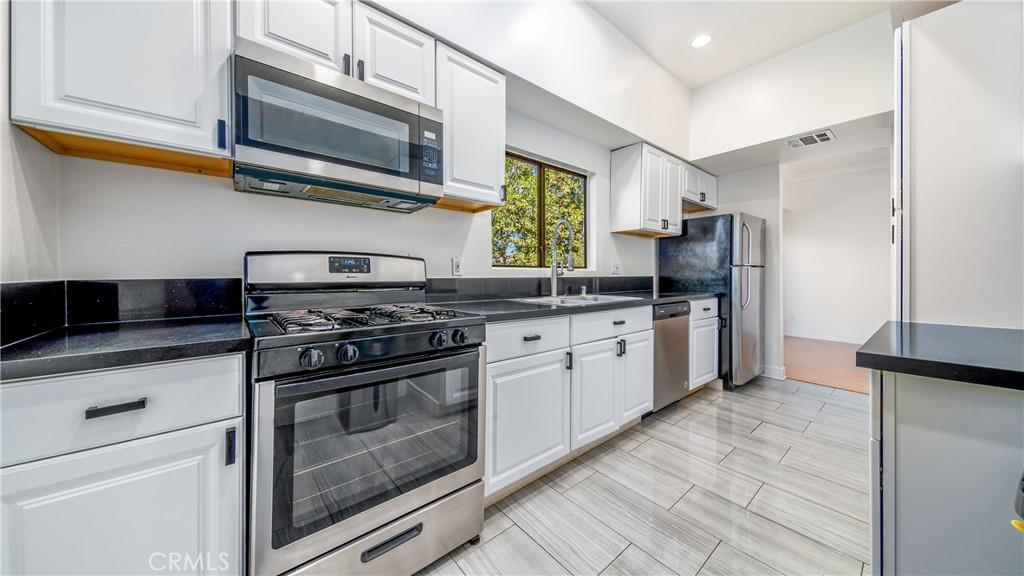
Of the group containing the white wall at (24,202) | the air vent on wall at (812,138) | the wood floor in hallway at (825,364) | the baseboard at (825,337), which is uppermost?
the air vent on wall at (812,138)

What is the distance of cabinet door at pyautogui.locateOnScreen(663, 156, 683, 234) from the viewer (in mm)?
3334

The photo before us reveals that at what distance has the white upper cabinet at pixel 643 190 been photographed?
3.08 m

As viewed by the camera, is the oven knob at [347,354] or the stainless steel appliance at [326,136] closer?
the oven knob at [347,354]

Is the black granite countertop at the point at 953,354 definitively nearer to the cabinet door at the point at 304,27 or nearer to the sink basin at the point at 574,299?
the sink basin at the point at 574,299

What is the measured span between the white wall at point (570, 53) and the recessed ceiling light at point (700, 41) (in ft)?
1.02

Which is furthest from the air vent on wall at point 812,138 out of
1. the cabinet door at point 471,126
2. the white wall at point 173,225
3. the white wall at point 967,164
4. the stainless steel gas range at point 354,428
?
the stainless steel gas range at point 354,428

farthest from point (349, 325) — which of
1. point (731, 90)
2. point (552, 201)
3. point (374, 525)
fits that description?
point (731, 90)

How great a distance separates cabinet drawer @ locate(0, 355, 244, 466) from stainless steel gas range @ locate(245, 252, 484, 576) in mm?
95

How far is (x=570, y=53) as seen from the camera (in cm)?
226

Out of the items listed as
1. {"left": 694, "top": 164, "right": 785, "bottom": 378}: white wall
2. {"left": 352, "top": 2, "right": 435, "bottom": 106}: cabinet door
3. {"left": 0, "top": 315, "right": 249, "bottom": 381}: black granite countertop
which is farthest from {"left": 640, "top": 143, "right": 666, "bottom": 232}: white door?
{"left": 0, "top": 315, "right": 249, "bottom": 381}: black granite countertop

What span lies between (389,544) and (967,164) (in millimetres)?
2294

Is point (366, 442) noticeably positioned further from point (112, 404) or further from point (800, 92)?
point (800, 92)

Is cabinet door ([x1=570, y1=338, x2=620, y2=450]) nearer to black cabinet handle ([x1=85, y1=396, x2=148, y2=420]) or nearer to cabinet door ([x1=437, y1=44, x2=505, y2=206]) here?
cabinet door ([x1=437, y1=44, x2=505, y2=206])

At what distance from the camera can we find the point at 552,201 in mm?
2932
